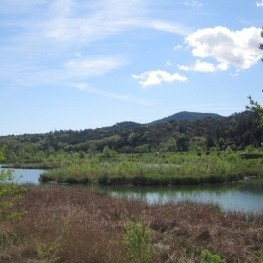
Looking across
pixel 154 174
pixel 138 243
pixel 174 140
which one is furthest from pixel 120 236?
pixel 174 140

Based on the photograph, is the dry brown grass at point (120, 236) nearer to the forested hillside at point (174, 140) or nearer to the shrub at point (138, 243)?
the shrub at point (138, 243)

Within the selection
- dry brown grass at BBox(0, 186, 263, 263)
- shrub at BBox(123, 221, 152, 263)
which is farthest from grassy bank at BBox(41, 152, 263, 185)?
shrub at BBox(123, 221, 152, 263)

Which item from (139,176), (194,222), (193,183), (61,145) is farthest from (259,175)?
(61,145)

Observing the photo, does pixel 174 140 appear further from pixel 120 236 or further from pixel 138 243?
pixel 138 243

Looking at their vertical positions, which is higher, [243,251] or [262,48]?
[262,48]

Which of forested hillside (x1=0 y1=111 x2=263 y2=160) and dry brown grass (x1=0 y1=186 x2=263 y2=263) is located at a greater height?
forested hillside (x1=0 y1=111 x2=263 y2=160)

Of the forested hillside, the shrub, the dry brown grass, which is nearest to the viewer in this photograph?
the shrub

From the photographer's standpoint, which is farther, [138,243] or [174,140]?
[174,140]

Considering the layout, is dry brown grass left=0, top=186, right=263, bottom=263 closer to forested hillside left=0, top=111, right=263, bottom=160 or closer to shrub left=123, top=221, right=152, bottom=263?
shrub left=123, top=221, right=152, bottom=263

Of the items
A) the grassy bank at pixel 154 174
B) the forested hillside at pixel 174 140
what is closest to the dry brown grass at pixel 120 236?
the grassy bank at pixel 154 174

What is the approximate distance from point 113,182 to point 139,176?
3.02 metres

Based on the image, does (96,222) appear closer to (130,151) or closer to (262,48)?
(262,48)

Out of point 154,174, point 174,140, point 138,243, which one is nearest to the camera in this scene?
point 138,243

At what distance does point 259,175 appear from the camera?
Answer: 5922cm
